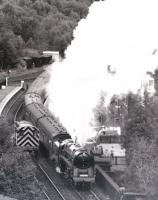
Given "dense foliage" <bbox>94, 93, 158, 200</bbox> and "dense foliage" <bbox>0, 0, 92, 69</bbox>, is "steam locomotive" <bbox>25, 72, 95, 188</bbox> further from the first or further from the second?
"dense foliage" <bbox>0, 0, 92, 69</bbox>

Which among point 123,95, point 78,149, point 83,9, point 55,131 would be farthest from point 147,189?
point 83,9

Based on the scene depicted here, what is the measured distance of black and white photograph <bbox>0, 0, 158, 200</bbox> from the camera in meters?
27.4

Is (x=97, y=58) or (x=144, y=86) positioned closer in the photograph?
(x=97, y=58)

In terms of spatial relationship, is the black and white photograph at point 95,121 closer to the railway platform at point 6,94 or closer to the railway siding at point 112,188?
the railway siding at point 112,188

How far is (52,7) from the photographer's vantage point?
8550 centimetres

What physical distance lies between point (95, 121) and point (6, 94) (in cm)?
1256

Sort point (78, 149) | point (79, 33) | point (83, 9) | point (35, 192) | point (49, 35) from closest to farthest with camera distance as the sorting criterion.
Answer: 1. point (35, 192)
2. point (78, 149)
3. point (79, 33)
4. point (49, 35)
5. point (83, 9)

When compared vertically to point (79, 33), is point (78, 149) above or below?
below

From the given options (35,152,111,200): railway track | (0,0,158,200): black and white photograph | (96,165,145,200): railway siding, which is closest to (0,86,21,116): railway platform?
(0,0,158,200): black and white photograph

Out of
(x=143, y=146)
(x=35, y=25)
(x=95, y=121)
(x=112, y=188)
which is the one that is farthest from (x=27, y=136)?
(x=35, y=25)

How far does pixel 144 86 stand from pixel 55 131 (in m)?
10.9

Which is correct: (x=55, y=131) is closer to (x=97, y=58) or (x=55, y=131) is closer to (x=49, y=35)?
(x=97, y=58)

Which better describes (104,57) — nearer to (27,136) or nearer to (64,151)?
(27,136)

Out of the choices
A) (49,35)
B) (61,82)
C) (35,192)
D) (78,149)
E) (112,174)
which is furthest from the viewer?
(49,35)
